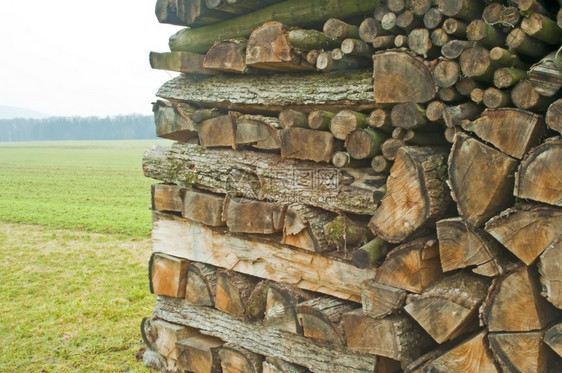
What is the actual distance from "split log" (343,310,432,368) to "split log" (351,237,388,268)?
36 centimetres

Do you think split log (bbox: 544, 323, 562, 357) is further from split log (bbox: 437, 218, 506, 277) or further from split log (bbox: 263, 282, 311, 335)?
→ split log (bbox: 263, 282, 311, 335)

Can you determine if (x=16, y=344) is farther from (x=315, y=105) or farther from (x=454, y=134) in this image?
(x=454, y=134)

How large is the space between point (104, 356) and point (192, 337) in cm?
119

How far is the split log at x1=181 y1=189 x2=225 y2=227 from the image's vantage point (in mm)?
4598

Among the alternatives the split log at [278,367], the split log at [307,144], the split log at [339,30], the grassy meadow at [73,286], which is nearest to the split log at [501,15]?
the split log at [339,30]

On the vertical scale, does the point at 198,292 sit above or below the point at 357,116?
below

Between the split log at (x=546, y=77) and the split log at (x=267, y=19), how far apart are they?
115cm

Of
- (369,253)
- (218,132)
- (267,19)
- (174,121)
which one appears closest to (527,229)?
(369,253)

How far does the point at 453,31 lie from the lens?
10.5ft

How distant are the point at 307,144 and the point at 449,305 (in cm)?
143

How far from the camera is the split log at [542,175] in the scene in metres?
2.89

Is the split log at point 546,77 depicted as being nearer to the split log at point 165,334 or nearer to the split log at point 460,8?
the split log at point 460,8

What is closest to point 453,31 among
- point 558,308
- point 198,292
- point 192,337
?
point 558,308

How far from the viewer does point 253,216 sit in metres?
4.34
